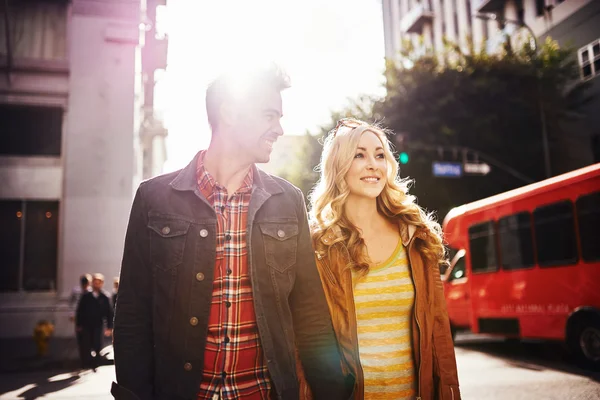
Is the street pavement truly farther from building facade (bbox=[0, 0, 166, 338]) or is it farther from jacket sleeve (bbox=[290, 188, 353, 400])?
building facade (bbox=[0, 0, 166, 338])

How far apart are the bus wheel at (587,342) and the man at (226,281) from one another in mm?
7801

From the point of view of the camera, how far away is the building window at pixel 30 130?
17.3m

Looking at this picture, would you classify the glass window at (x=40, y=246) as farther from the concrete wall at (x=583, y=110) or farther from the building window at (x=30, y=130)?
the concrete wall at (x=583, y=110)

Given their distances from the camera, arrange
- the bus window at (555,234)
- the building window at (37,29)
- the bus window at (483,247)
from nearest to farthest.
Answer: the bus window at (555,234) → the bus window at (483,247) → the building window at (37,29)

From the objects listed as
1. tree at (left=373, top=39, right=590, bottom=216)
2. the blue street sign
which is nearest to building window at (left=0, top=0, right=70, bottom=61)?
tree at (left=373, top=39, right=590, bottom=216)

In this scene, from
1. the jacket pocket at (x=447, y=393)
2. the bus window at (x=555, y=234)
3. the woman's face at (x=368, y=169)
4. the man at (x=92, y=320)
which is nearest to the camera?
the jacket pocket at (x=447, y=393)

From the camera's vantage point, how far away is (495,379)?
831 cm

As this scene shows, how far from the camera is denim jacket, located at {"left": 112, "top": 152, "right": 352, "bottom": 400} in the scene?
2.20 meters

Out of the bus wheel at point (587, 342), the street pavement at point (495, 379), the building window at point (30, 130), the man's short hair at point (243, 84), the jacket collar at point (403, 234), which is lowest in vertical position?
the street pavement at point (495, 379)

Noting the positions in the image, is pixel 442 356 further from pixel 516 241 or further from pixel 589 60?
A: pixel 589 60

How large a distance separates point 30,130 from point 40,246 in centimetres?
378

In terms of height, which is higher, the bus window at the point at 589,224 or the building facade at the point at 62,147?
the building facade at the point at 62,147

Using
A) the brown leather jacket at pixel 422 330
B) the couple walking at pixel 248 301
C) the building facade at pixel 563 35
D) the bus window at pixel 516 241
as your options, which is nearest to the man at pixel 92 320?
the bus window at pixel 516 241

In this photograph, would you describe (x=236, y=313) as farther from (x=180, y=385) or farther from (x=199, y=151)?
(x=199, y=151)
